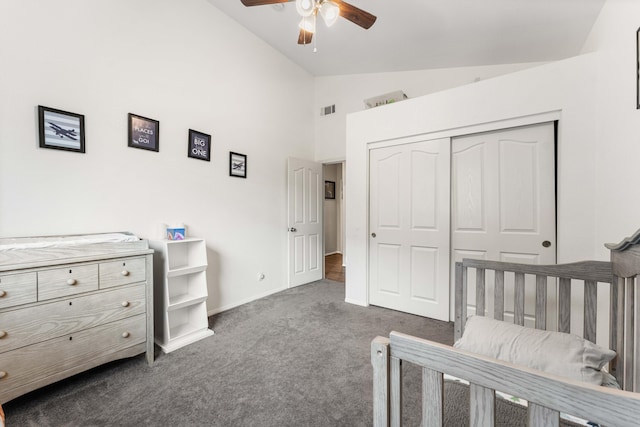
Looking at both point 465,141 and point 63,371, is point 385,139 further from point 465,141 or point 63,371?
point 63,371

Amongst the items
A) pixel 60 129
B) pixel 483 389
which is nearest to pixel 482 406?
pixel 483 389

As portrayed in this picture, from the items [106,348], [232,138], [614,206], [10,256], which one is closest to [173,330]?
[106,348]

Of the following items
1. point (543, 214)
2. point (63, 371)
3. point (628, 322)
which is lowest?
point (63, 371)

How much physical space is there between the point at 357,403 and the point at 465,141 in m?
2.42

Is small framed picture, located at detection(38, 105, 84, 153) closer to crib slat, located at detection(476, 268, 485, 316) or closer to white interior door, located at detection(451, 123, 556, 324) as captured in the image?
crib slat, located at detection(476, 268, 485, 316)

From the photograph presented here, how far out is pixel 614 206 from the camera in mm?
1644

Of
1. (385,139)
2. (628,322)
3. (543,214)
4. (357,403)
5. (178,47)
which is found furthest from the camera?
(385,139)

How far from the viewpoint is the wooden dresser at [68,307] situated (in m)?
1.39

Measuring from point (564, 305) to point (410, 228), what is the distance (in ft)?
5.12

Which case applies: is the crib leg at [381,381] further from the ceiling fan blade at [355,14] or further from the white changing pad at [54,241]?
the ceiling fan blade at [355,14]

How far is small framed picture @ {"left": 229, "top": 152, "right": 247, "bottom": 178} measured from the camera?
3012mm

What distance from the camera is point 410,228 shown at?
2809 mm

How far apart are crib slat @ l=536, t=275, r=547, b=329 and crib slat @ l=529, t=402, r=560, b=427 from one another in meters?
1.12

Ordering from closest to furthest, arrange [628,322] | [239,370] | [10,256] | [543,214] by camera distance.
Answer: [628,322] < [10,256] < [239,370] < [543,214]
